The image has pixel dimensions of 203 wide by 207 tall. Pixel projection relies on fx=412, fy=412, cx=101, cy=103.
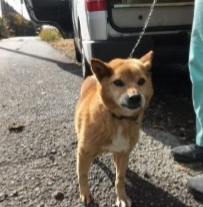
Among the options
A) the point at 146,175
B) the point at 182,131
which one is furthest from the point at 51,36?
the point at 146,175

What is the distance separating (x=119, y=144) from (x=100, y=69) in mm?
529

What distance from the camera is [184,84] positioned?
5.41m

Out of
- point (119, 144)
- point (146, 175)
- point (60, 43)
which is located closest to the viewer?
point (119, 144)

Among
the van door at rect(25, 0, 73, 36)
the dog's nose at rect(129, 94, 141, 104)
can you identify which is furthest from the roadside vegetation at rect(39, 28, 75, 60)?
the dog's nose at rect(129, 94, 141, 104)

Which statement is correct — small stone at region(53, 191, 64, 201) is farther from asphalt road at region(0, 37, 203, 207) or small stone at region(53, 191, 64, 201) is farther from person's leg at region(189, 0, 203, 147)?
person's leg at region(189, 0, 203, 147)

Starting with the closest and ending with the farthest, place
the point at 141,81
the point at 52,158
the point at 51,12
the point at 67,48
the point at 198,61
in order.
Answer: the point at 141,81 → the point at 198,61 → the point at 52,158 → the point at 51,12 → the point at 67,48

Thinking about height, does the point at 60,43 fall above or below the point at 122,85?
below

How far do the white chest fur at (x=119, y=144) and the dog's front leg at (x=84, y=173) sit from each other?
153 mm

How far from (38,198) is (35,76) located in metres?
3.70

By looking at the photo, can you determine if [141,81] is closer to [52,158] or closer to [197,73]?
[197,73]

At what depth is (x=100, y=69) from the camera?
2.63 metres

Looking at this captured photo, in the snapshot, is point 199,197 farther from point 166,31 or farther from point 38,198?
point 166,31

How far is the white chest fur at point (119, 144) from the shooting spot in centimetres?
276

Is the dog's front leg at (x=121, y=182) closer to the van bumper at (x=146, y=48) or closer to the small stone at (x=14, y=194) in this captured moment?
the small stone at (x=14, y=194)
